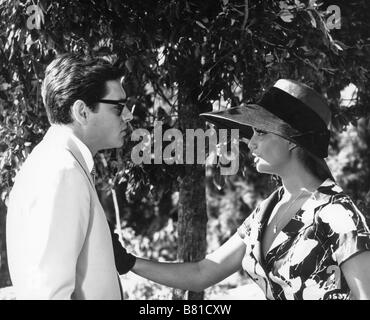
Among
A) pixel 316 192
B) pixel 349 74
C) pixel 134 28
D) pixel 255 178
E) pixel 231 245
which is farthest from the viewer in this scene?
pixel 255 178

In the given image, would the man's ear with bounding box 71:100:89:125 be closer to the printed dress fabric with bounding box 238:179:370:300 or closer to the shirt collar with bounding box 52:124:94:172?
the shirt collar with bounding box 52:124:94:172

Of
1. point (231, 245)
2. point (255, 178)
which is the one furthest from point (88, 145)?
point (255, 178)

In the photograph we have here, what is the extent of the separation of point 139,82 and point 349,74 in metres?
1.20

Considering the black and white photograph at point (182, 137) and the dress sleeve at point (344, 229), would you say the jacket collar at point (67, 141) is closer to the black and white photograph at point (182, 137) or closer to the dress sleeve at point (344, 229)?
the black and white photograph at point (182, 137)

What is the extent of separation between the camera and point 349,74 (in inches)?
160

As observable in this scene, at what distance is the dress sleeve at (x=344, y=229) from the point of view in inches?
105

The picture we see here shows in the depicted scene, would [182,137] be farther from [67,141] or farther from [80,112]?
[67,141]

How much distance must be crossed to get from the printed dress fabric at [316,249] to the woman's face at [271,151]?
202 mm

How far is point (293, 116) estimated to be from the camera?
2.99m

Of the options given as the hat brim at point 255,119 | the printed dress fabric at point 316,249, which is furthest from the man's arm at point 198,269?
the hat brim at point 255,119

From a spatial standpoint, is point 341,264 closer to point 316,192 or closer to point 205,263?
point 316,192
